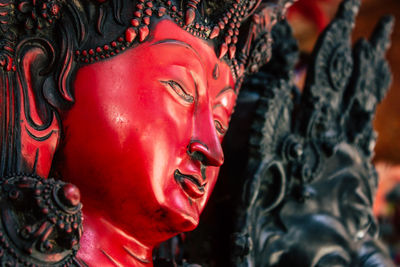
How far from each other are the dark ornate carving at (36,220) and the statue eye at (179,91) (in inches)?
9.3

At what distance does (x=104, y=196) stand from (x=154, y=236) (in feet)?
0.39

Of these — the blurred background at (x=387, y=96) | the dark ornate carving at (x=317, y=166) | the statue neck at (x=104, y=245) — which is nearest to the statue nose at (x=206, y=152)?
the statue neck at (x=104, y=245)

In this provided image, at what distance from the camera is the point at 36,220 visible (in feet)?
1.96

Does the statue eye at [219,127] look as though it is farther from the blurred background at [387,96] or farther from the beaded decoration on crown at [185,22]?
the blurred background at [387,96]

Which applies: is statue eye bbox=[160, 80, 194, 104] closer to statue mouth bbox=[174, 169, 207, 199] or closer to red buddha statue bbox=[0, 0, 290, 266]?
red buddha statue bbox=[0, 0, 290, 266]

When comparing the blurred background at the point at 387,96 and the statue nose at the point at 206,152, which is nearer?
the statue nose at the point at 206,152

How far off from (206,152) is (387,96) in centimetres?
228

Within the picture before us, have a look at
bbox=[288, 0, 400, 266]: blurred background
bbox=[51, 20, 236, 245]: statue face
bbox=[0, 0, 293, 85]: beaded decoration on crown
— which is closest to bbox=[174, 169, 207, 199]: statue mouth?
bbox=[51, 20, 236, 245]: statue face

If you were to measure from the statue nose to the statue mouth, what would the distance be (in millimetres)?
36

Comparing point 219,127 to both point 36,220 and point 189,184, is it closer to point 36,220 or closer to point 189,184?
point 189,184

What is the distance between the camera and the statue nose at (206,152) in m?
0.77

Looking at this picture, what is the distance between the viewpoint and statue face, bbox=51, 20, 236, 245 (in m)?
0.71

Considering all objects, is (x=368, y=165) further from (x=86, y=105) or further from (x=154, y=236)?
(x=86, y=105)

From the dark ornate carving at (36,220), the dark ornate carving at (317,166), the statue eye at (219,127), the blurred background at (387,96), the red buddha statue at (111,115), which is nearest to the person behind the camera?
the dark ornate carving at (36,220)
